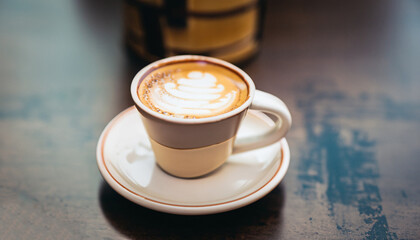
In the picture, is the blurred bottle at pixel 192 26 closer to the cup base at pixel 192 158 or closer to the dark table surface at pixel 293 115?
the dark table surface at pixel 293 115

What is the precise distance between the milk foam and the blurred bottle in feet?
0.56

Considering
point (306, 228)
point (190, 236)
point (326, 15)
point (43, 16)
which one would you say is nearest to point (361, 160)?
point (306, 228)

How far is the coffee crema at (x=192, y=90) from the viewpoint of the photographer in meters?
0.53

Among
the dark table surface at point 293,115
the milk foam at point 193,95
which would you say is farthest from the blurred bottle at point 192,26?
the milk foam at point 193,95

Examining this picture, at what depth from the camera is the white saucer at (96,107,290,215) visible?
501 mm

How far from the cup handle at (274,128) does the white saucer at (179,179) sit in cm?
3

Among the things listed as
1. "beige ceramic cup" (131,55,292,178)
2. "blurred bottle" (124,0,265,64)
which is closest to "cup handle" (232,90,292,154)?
"beige ceramic cup" (131,55,292,178)

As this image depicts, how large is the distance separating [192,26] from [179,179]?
0.30 meters

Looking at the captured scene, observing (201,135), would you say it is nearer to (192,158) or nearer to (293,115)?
(192,158)

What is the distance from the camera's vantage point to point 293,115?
738 millimetres

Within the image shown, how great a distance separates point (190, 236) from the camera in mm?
509

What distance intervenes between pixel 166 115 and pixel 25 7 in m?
0.73

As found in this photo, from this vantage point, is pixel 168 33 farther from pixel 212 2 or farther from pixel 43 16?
pixel 43 16

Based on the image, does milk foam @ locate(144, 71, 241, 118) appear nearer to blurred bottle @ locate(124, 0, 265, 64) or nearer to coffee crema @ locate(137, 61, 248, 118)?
coffee crema @ locate(137, 61, 248, 118)
